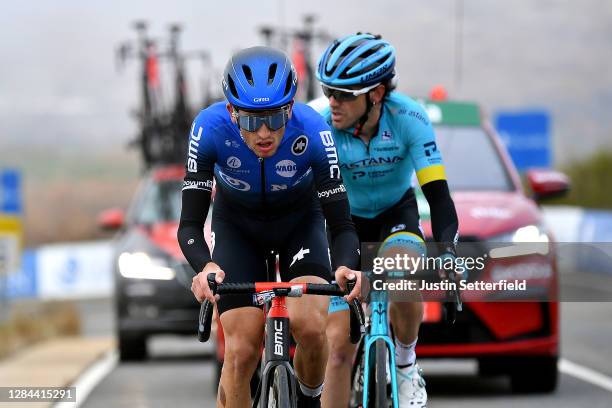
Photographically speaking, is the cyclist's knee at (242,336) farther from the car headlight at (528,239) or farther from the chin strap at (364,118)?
the car headlight at (528,239)

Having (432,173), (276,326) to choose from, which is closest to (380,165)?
(432,173)

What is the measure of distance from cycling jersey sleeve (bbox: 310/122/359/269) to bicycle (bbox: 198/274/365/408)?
282 millimetres

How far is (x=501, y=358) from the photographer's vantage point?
1145 cm

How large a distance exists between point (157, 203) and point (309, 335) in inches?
361

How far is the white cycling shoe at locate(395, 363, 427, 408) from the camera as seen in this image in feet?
26.4

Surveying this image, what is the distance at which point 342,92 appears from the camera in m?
8.21

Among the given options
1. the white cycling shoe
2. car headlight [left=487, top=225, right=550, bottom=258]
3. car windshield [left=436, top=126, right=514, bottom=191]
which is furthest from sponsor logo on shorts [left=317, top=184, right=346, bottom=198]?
car windshield [left=436, top=126, right=514, bottom=191]

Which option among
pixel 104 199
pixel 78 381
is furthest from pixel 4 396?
pixel 104 199

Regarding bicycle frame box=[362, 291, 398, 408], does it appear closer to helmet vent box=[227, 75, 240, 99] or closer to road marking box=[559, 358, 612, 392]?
helmet vent box=[227, 75, 240, 99]

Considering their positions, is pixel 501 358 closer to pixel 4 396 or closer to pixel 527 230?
pixel 527 230

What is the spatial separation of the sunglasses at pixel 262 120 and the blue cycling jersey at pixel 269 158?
1.15ft

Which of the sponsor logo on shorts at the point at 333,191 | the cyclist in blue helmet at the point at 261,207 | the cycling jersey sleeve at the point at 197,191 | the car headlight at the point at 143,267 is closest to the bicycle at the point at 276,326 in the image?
the cyclist in blue helmet at the point at 261,207

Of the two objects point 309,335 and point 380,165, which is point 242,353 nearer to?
point 309,335

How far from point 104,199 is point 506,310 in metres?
167
